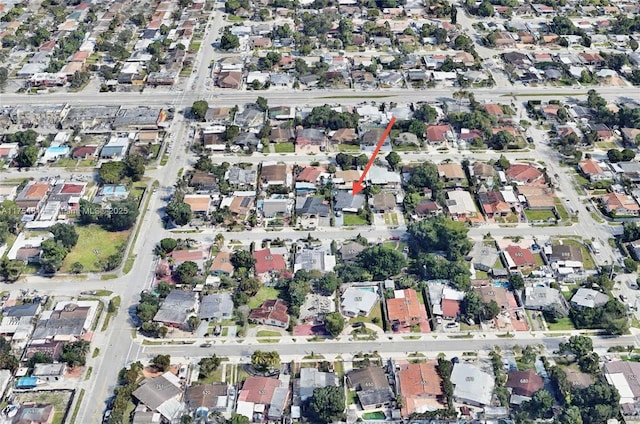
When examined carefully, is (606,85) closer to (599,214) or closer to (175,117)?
(599,214)

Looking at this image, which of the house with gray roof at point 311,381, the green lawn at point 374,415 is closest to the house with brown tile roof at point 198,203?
the house with gray roof at point 311,381

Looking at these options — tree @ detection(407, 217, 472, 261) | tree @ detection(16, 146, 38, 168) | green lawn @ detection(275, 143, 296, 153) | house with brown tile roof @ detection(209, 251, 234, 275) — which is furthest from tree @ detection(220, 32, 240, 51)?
tree @ detection(407, 217, 472, 261)

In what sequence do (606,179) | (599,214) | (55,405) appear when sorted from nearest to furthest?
(55,405)
(599,214)
(606,179)

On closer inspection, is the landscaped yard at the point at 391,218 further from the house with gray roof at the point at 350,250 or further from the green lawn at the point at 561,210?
the green lawn at the point at 561,210

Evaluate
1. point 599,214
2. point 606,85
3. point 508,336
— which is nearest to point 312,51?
point 606,85

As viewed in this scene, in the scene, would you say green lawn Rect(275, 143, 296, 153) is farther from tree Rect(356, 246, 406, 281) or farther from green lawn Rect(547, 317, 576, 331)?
green lawn Rect(547, 317, 576, 331)

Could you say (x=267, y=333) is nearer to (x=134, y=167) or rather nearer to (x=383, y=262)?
(x=383, y=262)
